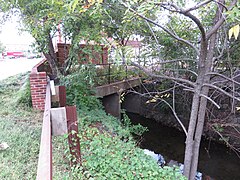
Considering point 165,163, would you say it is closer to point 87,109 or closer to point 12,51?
point 87,109

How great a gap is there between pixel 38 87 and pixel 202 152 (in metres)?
6.01

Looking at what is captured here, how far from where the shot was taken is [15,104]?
14.6 ft

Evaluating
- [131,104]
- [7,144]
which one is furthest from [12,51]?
[7,144]

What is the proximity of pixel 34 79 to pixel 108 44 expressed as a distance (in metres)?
2.06

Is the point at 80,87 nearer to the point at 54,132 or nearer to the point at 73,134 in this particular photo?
the point at 73,134

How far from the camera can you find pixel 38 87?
426cm

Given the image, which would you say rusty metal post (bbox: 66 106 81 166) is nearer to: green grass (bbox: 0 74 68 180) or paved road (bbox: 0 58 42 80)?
green grass (bbox: 0 74 68 180)

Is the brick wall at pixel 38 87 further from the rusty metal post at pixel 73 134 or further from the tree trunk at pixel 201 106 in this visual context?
the tree trunk at pixel 201 106

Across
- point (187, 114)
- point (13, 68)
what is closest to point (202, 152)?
point (187, 114)

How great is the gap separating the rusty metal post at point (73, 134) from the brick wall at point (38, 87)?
7.64ft

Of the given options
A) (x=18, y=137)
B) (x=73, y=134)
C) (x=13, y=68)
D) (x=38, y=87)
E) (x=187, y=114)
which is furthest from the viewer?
(x=13, y=68)

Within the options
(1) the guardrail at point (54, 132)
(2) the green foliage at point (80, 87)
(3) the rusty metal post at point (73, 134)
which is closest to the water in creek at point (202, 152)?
(2) the green foliage at point (80, 87)

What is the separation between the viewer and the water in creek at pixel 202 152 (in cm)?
585

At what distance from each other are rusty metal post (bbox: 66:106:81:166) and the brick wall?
233 centimetres
